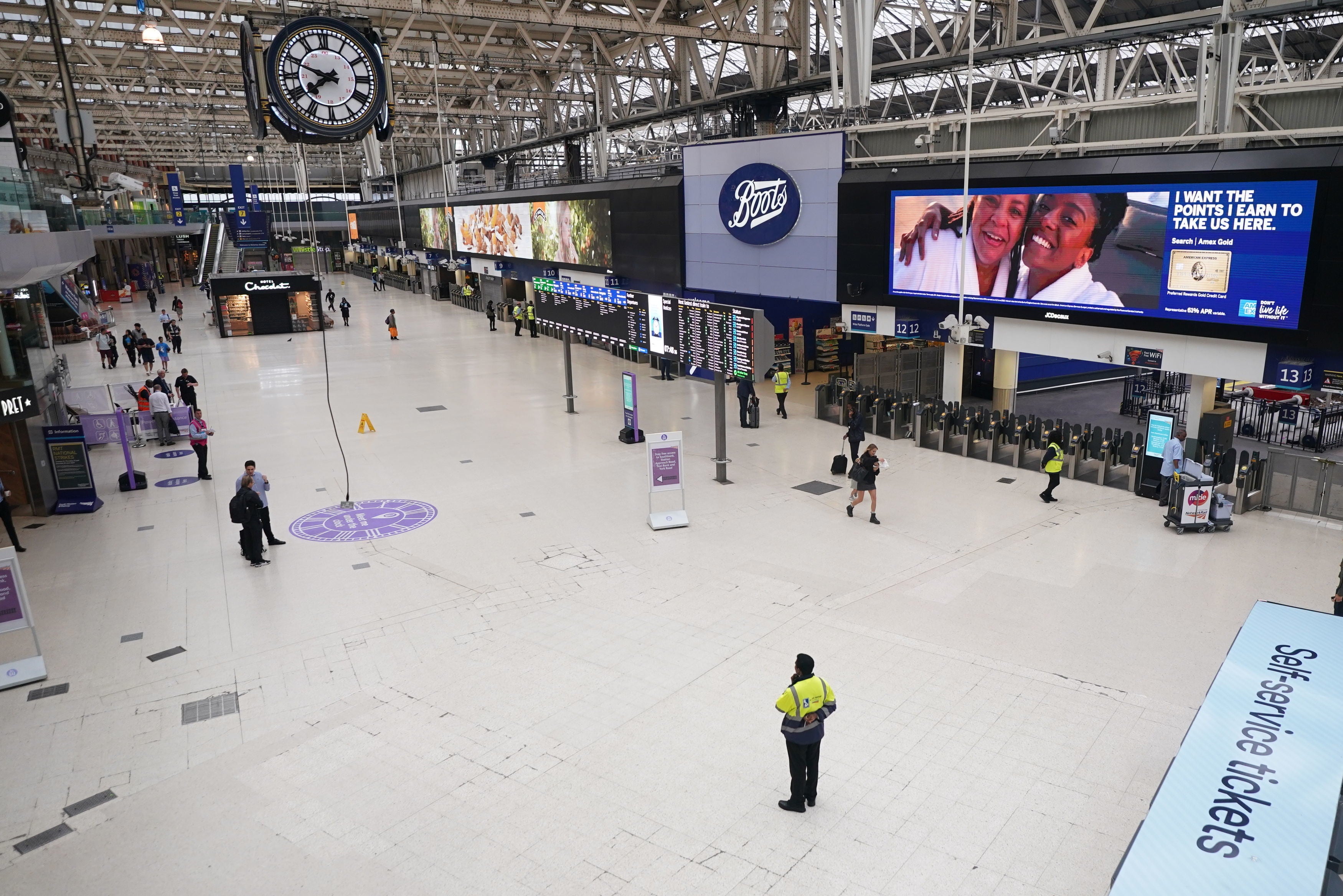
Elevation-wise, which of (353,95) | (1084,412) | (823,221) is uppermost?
(353,95)

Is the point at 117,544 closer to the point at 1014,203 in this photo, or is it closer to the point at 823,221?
the point at 823,221

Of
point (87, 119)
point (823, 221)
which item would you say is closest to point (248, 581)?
point (87, 119)

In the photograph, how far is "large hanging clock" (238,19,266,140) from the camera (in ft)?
32.0

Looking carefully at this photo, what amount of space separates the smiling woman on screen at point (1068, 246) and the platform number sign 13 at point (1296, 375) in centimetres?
269

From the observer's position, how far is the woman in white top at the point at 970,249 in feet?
53.6

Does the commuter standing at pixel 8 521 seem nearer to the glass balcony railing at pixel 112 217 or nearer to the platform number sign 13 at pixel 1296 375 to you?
the platform number sign 13 at pixel 1296 375

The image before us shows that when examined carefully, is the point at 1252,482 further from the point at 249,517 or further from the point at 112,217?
the point at 112,217

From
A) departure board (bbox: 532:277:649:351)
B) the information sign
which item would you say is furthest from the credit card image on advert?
the information sign

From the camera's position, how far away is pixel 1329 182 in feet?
40.1

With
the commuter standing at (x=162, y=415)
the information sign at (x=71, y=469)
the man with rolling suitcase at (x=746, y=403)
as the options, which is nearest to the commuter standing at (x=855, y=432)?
the man with rolling suitcase at (x=746, y=403)

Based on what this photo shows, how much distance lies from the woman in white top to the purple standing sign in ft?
36.1

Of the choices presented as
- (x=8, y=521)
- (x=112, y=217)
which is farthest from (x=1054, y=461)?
(x=112, y=217)

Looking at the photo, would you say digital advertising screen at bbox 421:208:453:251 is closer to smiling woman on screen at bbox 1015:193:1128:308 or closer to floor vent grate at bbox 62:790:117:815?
smiling woman on screen at bbox 1015:193:1128:308

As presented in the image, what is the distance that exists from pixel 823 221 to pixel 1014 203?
4.53 m
